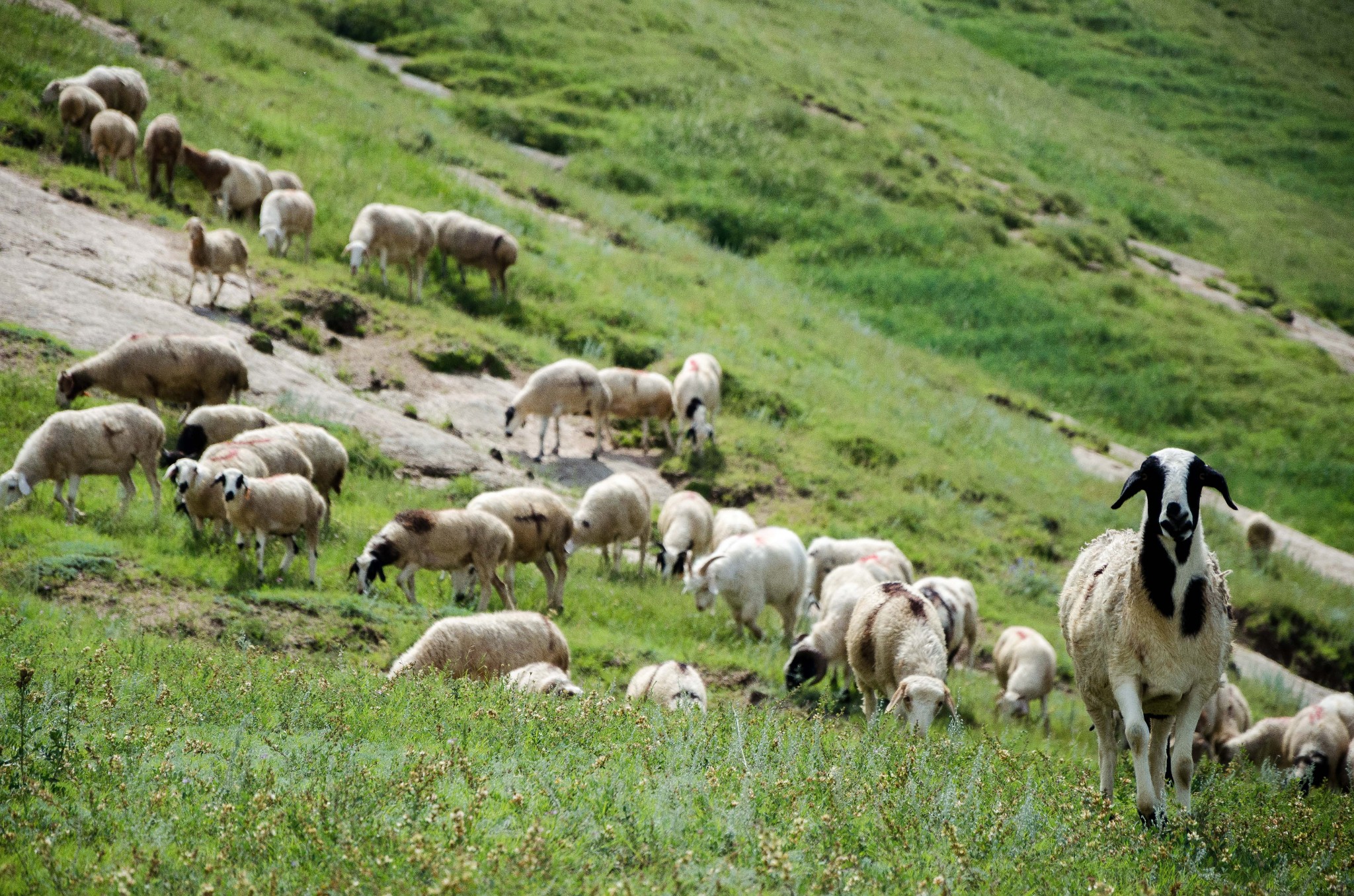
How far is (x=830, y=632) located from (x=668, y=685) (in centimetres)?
Result: 345

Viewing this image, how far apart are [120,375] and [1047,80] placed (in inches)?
2956

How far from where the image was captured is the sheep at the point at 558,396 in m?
18.8

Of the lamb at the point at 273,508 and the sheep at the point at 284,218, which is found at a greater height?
the sheep at the point at 284,218

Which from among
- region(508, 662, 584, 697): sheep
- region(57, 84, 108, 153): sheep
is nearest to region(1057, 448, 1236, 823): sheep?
region(508, 662, 584, 697): sheep

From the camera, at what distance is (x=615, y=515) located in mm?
15469

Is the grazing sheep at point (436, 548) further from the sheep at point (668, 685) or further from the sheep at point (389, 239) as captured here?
the sheep at point (389, 239)

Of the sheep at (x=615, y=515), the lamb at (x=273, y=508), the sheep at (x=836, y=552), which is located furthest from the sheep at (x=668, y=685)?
the sheep at (x=836, y=552)

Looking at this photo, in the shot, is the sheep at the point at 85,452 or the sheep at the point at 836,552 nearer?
the sheep at the point at 85,452

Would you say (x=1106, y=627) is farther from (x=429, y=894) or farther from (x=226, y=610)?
(x=226, y=610)

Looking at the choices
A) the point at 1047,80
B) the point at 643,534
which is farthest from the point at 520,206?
the point at 1047,80

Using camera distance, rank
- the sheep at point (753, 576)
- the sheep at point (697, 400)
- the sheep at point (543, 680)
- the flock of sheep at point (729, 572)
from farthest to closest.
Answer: the sheep at point (697, 400), the sheep at point (753, 576), the sheep at point (543, 680), the flock of sheep at point (729, 572)

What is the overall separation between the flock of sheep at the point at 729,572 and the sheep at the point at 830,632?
0.10 feet

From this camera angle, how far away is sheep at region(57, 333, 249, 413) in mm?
13477

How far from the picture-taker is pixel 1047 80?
7550 cm
